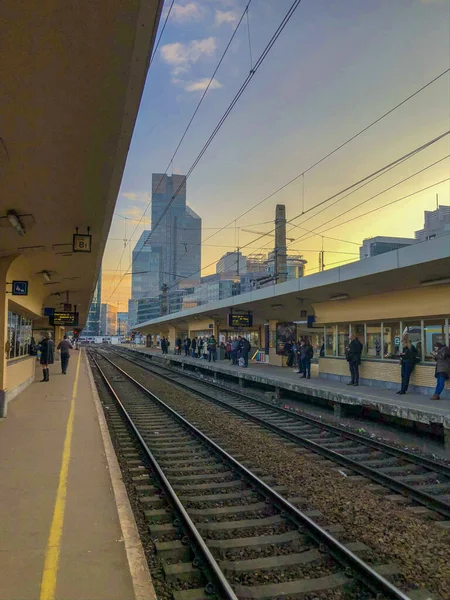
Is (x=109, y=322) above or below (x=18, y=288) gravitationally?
above

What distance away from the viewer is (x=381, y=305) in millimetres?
14352

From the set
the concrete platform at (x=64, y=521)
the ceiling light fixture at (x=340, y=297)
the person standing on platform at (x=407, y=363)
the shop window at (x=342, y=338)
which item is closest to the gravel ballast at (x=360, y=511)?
the concrete platform at (x=64, y=521)

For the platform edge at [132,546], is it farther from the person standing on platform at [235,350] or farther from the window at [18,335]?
the person standing on platform at [235,350]

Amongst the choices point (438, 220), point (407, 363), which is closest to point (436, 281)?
point (407, 363)

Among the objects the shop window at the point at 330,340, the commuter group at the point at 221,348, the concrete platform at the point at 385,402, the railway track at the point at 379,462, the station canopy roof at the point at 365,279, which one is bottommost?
the railway track at the point at 379,462

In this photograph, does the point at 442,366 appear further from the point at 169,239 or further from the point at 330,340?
the point at 169,239

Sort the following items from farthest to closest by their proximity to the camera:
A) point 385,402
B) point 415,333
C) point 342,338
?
1. point 342,338
2. point 415,333
3. point 385,402

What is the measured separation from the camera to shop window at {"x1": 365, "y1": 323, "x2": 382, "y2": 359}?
591 inches

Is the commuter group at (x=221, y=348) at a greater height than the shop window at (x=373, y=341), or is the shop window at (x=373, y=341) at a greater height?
the shop window at (x=373, y=341)

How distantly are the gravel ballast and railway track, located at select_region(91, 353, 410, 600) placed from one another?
238mm

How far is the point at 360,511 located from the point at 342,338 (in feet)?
39.5

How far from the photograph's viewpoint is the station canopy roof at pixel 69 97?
10.4 feet

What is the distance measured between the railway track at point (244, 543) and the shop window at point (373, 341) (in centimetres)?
898

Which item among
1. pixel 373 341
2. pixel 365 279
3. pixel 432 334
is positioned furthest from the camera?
pixel 373 341
